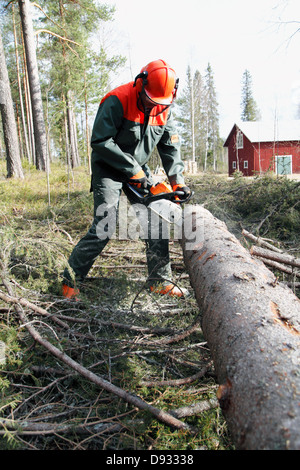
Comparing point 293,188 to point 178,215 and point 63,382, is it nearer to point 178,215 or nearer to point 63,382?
point 178,215

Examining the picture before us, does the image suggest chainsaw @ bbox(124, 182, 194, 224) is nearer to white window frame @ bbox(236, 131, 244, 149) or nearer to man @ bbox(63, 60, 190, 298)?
man @ bbox(63, 60, 190, 298)

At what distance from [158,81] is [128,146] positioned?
66 centimetres

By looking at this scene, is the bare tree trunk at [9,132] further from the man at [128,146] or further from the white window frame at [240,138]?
the white window frame at [240,138]

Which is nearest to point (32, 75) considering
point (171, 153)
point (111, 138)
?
point (171, 153)

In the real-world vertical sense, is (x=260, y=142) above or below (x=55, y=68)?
below

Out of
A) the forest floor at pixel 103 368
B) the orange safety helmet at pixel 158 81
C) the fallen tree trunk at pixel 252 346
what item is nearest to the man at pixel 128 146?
the orange safety helmet at pixel 158 81

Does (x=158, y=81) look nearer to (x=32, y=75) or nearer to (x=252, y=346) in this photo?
(x=252, y=346)

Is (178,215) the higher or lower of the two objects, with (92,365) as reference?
higher

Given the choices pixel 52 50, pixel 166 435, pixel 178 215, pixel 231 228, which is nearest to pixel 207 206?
pixel 231 228

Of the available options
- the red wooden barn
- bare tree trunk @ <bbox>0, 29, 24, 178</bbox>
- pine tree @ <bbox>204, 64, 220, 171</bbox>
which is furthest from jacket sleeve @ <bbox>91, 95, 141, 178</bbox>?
pine tree @ <bbox>204, 64, 220, 171</bbox>

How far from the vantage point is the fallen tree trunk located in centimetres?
97

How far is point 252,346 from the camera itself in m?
1.24

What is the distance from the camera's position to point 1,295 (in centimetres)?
210

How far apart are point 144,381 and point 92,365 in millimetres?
317
